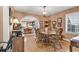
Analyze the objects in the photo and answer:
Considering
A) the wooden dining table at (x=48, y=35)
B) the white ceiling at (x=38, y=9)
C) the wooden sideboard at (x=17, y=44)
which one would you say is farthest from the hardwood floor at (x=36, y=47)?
the white ceiling at (x=38, y=9)

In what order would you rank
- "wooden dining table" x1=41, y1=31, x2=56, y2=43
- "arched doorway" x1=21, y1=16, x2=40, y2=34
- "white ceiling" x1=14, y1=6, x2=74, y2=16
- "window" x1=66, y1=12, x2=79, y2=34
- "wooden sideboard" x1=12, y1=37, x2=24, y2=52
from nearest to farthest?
"wooden sideboard" x1=12, y1=37, x2=24, y2=52, "white ceiling" x1=14, y1=6, x2=74, y2=16, "arched doorway" x1=21, y1=16, x2=40, y2=34, "window" x1=66, y1=12, x2=79, y2=34, "wooden dining table" x1=41, y1=31, x2=56, y2=43

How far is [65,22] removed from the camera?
4.59 metres

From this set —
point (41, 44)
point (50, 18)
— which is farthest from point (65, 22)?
point (41, 44)

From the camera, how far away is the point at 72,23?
4.52 metres

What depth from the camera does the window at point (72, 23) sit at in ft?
14.6

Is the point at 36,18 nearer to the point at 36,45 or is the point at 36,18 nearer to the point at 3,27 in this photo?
the point at 3,27

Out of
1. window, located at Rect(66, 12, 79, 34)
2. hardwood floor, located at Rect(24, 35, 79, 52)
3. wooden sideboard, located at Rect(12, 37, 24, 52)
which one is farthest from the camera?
hardwood floor, located at Rect(24, 35, 79, 52)

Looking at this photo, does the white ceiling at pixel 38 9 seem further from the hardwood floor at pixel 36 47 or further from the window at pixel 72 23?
the hardwood floor at pixel 36 47

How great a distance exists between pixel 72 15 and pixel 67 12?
0.21 meters

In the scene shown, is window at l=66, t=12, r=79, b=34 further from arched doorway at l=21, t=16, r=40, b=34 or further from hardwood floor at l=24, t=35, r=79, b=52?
arched doorway at l=21, t=16, r=40, b=34

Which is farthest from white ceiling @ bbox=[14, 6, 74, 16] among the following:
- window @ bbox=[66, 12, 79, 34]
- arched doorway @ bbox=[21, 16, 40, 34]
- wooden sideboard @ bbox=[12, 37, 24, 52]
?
wooden sideboard @ bbox=[12, 37, 24, 52]

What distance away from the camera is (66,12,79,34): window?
4438 mm

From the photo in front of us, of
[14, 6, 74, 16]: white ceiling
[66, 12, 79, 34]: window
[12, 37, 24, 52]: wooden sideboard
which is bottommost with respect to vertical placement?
[12, 37, 24, 52]: wooden sideboard

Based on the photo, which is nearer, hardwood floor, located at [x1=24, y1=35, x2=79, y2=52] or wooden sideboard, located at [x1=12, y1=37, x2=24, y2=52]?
wooden sideboard, located at [x1=12, y1=37, x2=24, y2=52]
